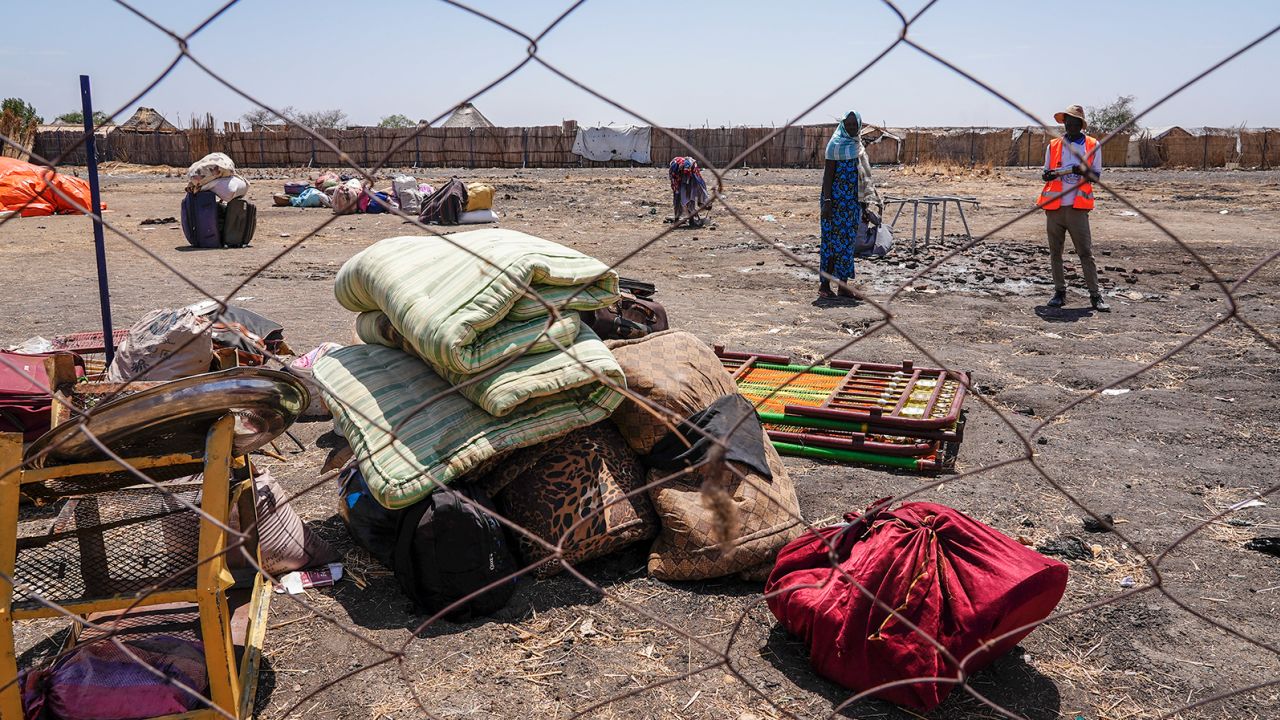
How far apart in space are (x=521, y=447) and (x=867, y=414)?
1.86m

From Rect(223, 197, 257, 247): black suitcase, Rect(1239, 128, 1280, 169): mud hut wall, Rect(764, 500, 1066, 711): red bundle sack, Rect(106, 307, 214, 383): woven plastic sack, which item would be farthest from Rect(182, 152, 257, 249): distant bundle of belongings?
Rect(1239, 128, 1280, 169): mud hut wall

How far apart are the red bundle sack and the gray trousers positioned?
5.72m

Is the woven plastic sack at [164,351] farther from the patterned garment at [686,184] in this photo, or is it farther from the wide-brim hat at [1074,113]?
the patterned garment at [686,184]

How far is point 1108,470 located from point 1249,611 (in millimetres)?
1255

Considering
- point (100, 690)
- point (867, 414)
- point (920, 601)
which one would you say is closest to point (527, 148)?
point (867, 414)

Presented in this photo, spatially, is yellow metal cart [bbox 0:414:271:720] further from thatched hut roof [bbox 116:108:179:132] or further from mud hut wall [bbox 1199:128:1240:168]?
thatched hut roof [bbox 116:108:179:132]

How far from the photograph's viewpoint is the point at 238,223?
440 inches

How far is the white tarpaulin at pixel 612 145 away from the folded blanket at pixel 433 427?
85.4 ft

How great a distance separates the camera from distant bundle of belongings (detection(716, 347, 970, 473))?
4043 millimetres

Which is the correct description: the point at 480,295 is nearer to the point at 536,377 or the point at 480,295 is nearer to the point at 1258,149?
the point at 536,377

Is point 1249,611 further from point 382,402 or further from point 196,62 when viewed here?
point 196,62

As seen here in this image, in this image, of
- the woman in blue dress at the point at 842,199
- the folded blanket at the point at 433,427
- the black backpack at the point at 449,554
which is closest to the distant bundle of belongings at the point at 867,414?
the folded blanket at the point at 433,427

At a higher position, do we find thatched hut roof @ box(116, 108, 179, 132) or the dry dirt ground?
thatched hut roof @ box(116, 108, 179, 132)

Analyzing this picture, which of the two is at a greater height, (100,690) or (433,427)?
(433,427)
